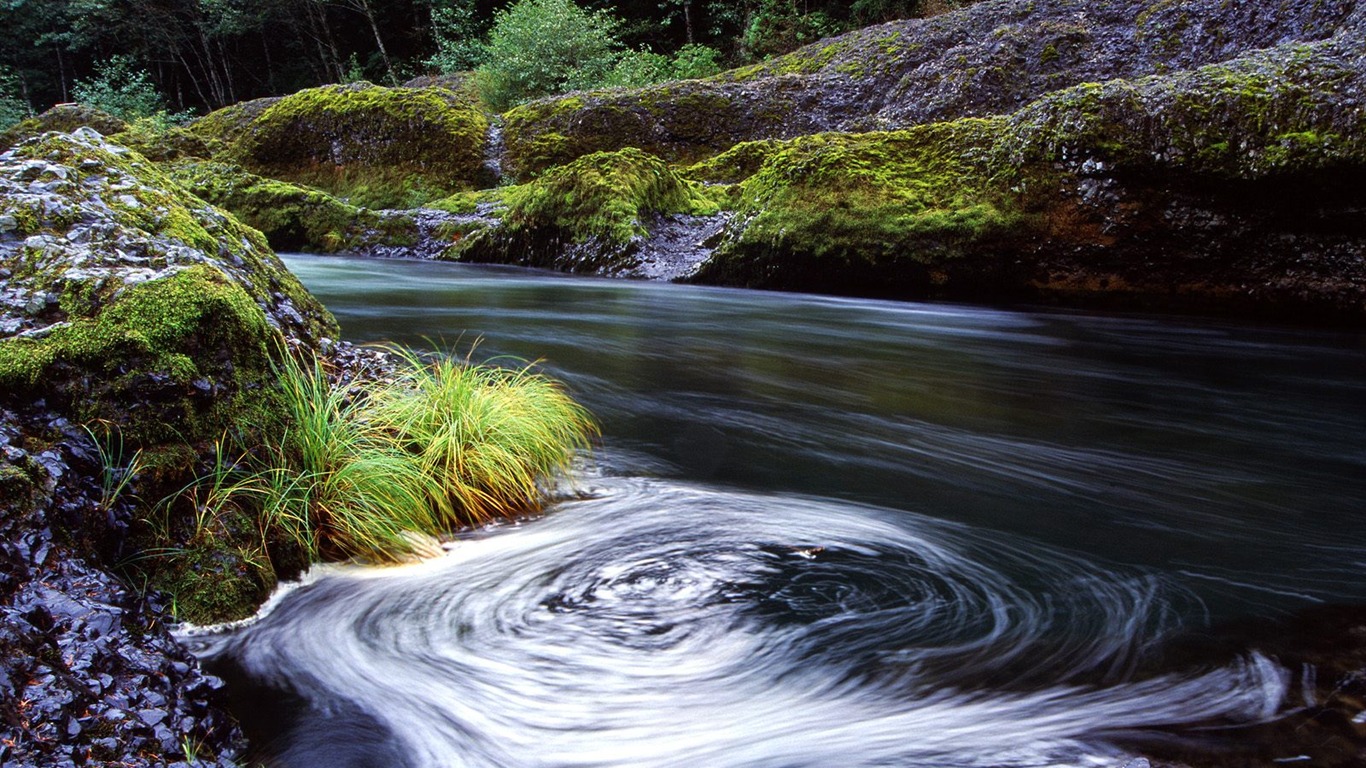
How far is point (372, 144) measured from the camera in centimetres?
1614

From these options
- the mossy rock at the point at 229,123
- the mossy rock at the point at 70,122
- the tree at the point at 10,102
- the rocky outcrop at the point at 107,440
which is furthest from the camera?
the tree at the point at 10,102

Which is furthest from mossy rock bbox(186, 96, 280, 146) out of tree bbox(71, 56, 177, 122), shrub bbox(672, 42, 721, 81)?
tree bbox(71, 56, 177, 122)

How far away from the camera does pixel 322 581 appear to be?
3176 millimetres

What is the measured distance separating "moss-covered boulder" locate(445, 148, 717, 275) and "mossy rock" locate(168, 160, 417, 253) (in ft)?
9.38

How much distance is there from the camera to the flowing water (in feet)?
7.80

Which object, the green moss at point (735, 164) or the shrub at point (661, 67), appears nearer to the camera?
the green moss at point (735, 164)

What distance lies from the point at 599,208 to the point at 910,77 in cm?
611

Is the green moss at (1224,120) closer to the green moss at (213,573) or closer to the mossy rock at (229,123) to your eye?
the green moss at (213,573)

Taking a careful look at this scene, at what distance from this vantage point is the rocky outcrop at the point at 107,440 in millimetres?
1900

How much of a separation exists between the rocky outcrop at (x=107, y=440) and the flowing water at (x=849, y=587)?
0.35 meters

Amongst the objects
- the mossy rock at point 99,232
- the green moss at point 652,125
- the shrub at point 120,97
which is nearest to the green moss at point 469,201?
the green moss at point 652,125

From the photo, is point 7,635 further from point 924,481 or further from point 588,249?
point 588,249

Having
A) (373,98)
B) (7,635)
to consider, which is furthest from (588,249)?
(7,635)

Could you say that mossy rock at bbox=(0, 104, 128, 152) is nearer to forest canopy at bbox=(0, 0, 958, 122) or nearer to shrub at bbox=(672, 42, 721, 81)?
forest canopy at bbox=(0, 0, 958, 122)
